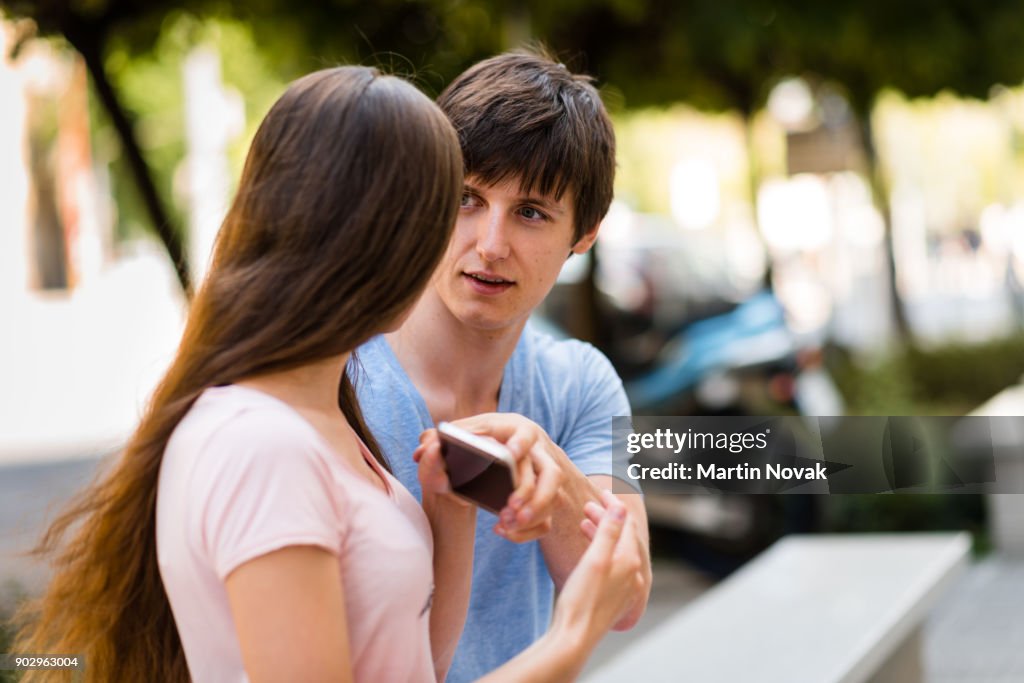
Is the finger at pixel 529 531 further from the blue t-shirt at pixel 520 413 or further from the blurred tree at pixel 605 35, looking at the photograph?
the blurred tree at pixel 605 35

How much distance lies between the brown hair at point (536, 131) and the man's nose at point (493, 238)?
2.1 inches

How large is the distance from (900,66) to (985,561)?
2810 millimetres

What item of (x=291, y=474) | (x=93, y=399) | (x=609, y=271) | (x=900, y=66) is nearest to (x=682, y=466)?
(x=291, y=474)

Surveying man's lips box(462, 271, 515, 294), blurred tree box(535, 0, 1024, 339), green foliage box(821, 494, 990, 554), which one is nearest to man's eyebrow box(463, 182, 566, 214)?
man's lips box(462, 271, 515, 294)

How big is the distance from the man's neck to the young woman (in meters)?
0.50

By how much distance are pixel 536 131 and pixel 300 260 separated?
607 millimetres

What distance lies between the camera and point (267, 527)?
1.34 m

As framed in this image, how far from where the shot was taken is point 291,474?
4.51ft

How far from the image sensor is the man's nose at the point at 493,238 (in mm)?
1936

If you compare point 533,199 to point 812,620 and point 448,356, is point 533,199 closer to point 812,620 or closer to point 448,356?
point 448,356

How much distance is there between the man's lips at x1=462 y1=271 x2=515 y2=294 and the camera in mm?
1970

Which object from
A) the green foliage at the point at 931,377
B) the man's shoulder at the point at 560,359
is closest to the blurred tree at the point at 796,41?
the green foliage at the point at 931,377

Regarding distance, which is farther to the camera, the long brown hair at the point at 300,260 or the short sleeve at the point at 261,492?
the long brown hair at the point at 300,260

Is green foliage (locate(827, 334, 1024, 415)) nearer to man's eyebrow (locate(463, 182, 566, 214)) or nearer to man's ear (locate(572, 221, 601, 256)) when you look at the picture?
man's ear (locate(572, 221, 601, 256))
